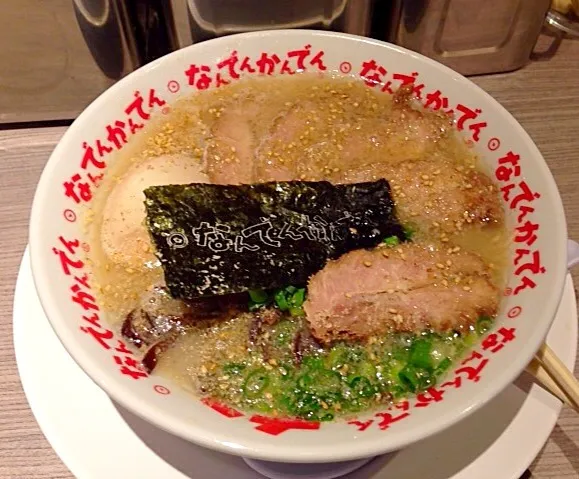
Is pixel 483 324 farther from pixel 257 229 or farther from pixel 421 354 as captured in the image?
pixel 257 229

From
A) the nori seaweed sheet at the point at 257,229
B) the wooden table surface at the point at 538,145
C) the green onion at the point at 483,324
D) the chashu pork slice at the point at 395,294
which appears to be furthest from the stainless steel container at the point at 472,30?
the green onion at the point at 483,324

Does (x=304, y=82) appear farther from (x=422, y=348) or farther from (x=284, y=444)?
(x=284, y=444)

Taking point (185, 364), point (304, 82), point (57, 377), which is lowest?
point (57, 377)

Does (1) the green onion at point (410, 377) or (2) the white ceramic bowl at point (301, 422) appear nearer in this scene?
(2) the white ceramic bowl at point (301, 422)

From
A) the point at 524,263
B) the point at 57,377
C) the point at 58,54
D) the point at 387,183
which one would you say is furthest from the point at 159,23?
the point at 524,263

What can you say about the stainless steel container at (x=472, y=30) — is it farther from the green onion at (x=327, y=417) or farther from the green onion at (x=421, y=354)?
the green onion at (x=327, y=417)

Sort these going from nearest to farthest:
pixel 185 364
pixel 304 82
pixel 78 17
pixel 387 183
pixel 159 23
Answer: pixel 185 364 → pixel 387 183 → pixel 304 82 → pixel 78 17 → pixel 159 23

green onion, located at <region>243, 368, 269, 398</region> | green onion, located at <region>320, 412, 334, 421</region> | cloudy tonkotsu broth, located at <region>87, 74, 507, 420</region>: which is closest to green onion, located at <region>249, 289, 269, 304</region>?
cloudy tonkotsu broth, located at <region>87, 74, 507, 420</region>
